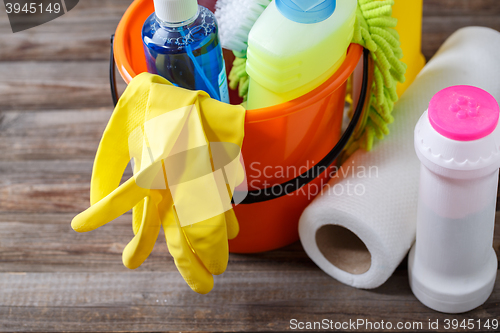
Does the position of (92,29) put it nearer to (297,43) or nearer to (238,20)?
(238,20)

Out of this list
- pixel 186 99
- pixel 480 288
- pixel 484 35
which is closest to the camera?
pixel 186 99

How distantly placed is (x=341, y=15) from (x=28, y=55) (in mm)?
723

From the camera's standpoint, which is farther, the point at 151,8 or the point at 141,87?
the point at 151,8

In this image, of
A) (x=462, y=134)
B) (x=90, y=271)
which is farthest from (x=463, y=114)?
(x=90, y=271)

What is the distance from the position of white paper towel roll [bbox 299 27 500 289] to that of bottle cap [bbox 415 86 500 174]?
135mm

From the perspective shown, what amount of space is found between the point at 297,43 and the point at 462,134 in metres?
0.18

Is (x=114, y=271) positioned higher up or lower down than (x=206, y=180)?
lower down

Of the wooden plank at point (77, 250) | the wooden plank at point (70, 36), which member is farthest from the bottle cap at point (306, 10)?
the wooden plank at point (70, 36)

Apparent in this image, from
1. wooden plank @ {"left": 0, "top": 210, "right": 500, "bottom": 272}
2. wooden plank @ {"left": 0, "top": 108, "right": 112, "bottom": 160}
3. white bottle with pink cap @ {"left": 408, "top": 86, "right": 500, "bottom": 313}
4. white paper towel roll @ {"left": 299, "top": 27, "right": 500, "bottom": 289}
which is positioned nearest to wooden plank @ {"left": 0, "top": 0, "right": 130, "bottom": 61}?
wooden plank @ {"left": 0, "top": 108, "right": 112, "bottom": 160}

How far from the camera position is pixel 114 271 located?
0.70m

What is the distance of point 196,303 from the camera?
67 cm

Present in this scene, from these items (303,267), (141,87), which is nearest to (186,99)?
(141,87)

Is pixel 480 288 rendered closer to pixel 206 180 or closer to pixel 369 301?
pixel 369 301

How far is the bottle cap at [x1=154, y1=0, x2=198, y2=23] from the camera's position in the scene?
491 millimetres
